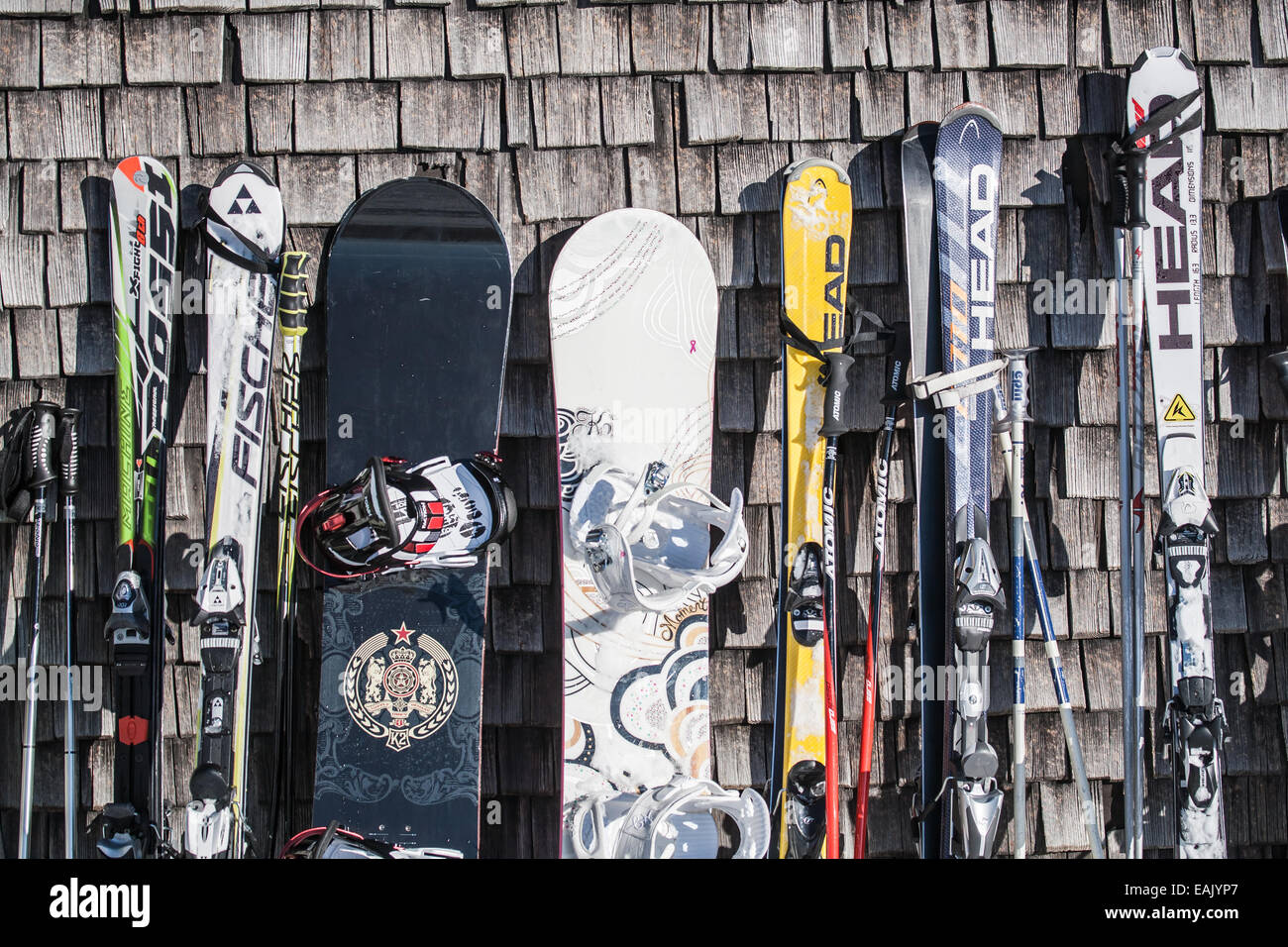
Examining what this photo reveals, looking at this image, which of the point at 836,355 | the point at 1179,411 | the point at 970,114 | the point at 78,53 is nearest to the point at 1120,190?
the point at 970,114

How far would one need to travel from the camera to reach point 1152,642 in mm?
2744

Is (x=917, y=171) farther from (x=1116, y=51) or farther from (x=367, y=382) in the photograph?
(x=367, y=382)

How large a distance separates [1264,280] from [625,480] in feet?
5.68

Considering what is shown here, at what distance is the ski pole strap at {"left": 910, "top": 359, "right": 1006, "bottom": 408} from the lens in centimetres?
251

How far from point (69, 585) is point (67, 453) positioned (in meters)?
0.33

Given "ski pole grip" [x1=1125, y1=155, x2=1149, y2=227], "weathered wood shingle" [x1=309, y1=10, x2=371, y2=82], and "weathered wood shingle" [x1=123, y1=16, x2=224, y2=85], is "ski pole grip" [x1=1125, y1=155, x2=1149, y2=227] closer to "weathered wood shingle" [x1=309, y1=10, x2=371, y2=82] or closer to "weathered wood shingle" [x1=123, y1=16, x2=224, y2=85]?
"weathered wood shingle" [x1=309, y1=10, x2=371, y2=82]

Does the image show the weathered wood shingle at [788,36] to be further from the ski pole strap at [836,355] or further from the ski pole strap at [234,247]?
the ski pole strap at [234,247]

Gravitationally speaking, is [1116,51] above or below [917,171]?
above

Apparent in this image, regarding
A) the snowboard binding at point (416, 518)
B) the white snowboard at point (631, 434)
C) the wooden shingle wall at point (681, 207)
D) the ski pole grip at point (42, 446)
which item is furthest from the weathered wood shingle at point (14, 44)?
the white snowboard at point (631, 434)

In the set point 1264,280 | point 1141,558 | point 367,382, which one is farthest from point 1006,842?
point 367,382

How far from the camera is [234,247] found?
2.57m

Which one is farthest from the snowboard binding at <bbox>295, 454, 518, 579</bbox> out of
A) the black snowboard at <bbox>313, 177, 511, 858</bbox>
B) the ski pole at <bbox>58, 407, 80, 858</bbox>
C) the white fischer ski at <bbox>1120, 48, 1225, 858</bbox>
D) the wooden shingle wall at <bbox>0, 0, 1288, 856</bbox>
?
the white fischer ski at <bbox>1120, 48, 1225, 858</bbox>

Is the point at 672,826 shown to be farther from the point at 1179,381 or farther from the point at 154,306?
the point at 154,306
